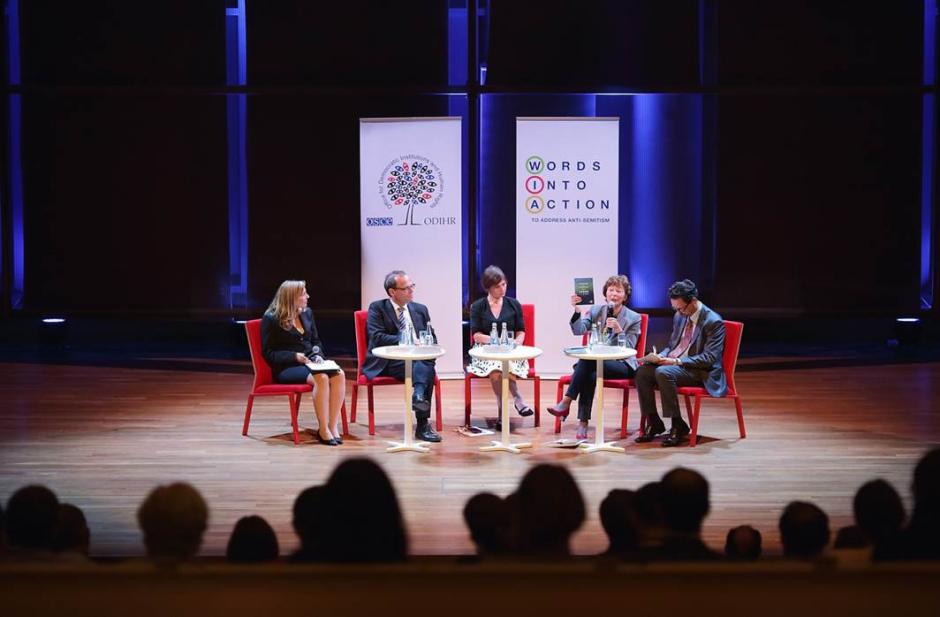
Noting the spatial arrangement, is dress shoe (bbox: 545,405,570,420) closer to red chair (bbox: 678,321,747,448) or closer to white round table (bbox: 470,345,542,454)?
white round table (bbox: 470,345,542,454)

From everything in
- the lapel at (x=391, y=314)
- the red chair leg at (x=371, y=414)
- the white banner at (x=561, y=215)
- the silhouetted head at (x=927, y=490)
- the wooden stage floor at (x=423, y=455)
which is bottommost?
the wooden stage floor at (x=423, y=455)

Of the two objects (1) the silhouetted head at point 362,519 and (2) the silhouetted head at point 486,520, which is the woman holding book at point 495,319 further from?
(1) the silhouetted head at point 362,519

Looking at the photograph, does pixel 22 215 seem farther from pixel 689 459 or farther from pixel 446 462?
pixel 689 459

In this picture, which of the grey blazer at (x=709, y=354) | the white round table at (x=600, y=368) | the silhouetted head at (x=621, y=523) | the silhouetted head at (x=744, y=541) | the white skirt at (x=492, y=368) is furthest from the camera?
the white skirt at (x=492, y=368)

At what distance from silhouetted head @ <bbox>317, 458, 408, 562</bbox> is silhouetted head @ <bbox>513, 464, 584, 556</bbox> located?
268 mm

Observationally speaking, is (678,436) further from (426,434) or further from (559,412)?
(426,434)

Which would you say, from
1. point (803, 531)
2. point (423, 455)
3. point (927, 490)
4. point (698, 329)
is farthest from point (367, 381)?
point (927, 490)

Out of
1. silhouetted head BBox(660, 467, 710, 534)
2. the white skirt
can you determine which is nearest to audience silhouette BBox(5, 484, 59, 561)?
silhouetted head BBox(660, 467, 710, 534)

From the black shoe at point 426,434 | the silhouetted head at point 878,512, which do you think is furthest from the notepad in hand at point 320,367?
the silhouetted head at point 878,512

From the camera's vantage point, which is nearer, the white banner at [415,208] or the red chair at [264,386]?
the red chair at [264,386]

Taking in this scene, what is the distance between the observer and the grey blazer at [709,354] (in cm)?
620

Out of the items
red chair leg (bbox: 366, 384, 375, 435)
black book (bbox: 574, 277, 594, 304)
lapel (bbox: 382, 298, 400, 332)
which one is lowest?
red chair leg (bbox: 366, 384, 375, 435)

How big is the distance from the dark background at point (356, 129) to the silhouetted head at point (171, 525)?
7660 millimetres

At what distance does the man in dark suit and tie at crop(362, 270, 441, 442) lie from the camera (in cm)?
649
